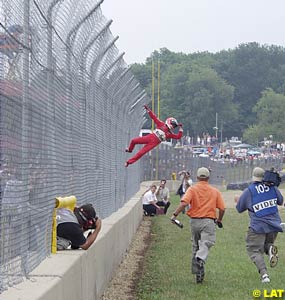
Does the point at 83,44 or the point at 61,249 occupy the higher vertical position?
the point at 83,44

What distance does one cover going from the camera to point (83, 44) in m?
10.3

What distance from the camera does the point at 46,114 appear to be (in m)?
7.89

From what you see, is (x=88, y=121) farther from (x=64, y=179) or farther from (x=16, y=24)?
(x=16, y=24)

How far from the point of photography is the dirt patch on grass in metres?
10.6

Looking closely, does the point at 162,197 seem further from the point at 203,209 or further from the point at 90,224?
the point at 90,224

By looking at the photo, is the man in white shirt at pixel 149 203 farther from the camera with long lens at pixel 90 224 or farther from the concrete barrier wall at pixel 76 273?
the camera with long lens at pixel 90 224

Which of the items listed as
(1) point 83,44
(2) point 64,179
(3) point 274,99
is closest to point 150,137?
(1) point 83,44

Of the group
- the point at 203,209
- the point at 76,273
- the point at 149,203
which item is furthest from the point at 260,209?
the point at 149,203

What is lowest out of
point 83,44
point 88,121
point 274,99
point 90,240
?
point 90,240

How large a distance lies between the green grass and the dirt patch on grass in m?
0.11

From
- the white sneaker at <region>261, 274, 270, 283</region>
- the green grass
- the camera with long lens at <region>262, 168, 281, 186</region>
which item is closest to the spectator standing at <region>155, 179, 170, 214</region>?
the green grass

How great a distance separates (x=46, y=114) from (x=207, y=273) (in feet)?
17.3

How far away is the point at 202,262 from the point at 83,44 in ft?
10.6

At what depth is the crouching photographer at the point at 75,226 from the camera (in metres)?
8.71
